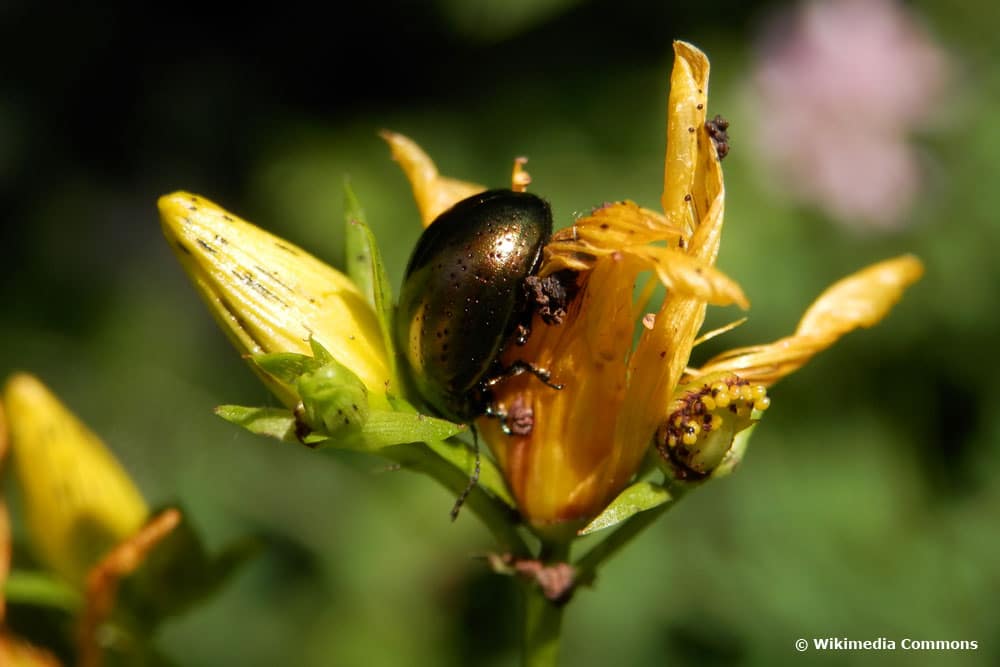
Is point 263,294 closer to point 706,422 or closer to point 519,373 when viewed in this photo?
point 519,373

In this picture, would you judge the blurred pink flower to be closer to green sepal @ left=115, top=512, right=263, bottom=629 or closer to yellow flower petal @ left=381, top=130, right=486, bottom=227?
yellow flower petal @ left=381, top=130, right=486, bottom=227

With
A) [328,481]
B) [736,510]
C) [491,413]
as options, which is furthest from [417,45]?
[491,413]

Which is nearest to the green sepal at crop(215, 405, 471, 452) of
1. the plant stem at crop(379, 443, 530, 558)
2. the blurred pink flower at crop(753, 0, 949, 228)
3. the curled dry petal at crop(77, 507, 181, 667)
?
the plant stem at crop(379, 443, 530, 558)

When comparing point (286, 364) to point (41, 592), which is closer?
point (286, 364)

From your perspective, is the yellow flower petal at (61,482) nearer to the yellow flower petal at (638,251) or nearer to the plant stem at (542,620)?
the plant stem at (542,620)

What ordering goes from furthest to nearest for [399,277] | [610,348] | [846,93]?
[846,93], [399,277], [610,348]

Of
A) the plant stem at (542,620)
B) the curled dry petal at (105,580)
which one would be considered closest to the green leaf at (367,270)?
the plant stem at (542,620)

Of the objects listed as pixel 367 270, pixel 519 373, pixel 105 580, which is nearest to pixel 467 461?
pixel 519 373
